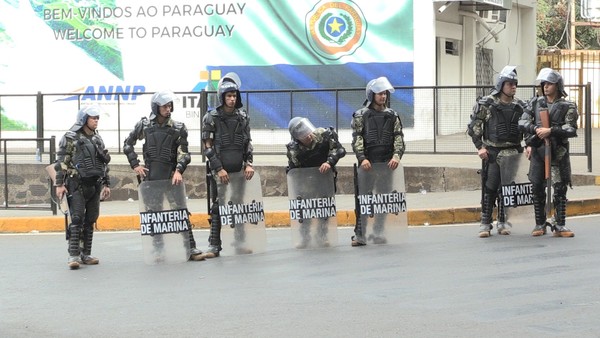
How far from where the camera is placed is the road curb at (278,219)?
1548cm

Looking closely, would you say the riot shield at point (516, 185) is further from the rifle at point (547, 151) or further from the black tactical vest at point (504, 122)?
the rifle at point (547, 151)

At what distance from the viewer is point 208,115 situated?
12.4 metres

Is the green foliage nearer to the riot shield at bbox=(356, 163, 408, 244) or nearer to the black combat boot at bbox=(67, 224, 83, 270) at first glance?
the riot shield at bbox=(356, 163, 408, 244)

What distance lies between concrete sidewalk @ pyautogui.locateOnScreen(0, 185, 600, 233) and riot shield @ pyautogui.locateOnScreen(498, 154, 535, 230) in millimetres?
2168

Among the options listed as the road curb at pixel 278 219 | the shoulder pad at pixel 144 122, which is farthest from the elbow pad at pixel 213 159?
the road curb at pixel 278 219

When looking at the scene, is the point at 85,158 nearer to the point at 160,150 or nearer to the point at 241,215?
the point at 160,150

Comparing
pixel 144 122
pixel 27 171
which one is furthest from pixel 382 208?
pixel 27 171

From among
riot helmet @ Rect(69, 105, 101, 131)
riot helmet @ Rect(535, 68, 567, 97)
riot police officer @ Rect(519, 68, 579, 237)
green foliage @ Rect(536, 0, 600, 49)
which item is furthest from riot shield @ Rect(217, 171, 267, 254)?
green foliage @ Rect(536, 0, 600, 49)

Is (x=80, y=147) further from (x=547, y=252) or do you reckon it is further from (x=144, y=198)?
(x=547, y=252)

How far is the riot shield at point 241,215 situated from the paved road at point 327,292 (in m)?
0.24

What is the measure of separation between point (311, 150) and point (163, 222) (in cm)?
185

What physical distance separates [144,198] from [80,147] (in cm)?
85

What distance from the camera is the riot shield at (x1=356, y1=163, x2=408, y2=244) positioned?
13.0 metres

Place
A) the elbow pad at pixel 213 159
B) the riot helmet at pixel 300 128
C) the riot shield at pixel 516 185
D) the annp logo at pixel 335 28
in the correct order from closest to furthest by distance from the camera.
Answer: the elbow pad at pixel 213 159 → the riot helmet at pixel 300 128 → the riot shield at pixel 516 185 → the annp logo at pixel 335 28
